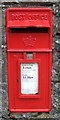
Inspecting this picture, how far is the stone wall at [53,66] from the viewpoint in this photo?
255 cm

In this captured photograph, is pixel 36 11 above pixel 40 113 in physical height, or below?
above

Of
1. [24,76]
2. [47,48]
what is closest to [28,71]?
[24,76]

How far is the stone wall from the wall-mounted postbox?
9 centimetres

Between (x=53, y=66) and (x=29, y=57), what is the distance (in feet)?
0.98

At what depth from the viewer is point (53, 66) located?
265 centimetres

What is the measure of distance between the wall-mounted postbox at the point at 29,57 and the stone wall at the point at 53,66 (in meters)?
0.09

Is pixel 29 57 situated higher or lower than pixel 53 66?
higher

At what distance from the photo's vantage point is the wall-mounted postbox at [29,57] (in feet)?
8.13

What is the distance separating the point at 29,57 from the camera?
2.52 m

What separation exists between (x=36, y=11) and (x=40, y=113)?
41.6 inches

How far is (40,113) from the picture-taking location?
269 centimetres

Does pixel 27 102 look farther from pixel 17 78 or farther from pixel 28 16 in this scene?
pixel 28 16

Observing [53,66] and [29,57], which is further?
[53,66]

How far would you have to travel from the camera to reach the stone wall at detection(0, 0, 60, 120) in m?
2.55
